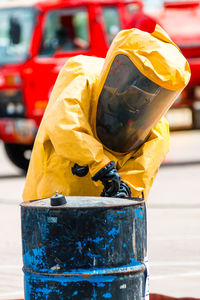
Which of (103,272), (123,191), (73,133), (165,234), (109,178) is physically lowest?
(165,234)

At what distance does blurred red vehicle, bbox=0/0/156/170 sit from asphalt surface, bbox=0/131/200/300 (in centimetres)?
114

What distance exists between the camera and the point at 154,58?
5.60 meters

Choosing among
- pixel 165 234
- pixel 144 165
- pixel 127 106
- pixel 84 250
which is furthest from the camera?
pixel 165 234

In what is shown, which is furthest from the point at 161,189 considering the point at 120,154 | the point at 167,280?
the point at 120,154

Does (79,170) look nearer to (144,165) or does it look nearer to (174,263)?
(144,165)

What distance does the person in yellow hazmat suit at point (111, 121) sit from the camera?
5586 mm

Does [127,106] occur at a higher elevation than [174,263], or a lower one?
higher

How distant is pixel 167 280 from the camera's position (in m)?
7.71

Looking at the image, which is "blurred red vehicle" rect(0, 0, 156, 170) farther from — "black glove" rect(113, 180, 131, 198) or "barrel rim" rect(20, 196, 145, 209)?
"barrel rim" rect(20, 196, 145, 209)

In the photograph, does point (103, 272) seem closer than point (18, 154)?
Yes

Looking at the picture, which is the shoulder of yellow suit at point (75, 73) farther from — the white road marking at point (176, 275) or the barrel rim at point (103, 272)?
the white road marking at point (176, 275)

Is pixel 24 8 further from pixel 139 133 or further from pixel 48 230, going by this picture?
pixel 48 230

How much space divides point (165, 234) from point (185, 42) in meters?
6.95

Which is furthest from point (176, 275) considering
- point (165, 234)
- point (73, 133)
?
point (73, 133)
